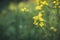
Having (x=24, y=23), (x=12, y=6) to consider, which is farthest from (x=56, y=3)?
(x=12, y=6)

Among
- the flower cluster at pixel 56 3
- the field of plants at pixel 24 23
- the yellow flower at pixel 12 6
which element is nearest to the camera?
the flower cluster at pixel 56 3

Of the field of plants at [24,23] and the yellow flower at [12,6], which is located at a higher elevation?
the yellow flower at [12,6]

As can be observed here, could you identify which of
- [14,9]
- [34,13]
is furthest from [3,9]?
[34,13]

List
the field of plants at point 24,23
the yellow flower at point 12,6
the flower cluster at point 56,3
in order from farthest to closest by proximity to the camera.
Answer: the yellow flower at point 12,6
the field of plants at point 24,23
the flower cluster at point 56,3

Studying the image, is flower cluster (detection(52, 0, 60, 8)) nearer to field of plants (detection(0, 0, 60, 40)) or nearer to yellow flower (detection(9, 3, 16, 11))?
field of plants (detection(0, 0, 60, 40))

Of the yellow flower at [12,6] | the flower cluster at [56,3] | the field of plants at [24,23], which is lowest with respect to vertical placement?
the field of plants at [24,23]

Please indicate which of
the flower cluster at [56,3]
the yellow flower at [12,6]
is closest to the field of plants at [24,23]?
the yellow flower at [12,6]

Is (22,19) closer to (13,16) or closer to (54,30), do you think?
(13,16)

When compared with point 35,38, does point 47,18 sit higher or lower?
higher

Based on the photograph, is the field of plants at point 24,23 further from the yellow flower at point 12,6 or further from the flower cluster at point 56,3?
the flower cluster at point 56,3

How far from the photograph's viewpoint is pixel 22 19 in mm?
5438

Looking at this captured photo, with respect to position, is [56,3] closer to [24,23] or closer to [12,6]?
[24,23]

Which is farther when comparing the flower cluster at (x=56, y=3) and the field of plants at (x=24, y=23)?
the field of plants at (x=24, y=23)

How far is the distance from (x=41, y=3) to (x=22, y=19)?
1.04m
